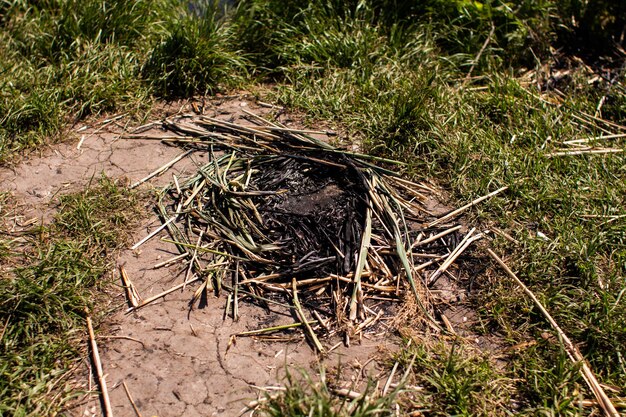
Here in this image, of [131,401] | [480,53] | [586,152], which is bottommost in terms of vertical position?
[131,401]

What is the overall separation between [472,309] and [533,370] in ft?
1.57

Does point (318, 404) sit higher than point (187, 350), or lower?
higher

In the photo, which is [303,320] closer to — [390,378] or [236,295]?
[236,295]

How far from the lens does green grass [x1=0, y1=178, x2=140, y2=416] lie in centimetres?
293

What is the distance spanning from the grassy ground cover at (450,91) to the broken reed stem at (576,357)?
0.05 metres

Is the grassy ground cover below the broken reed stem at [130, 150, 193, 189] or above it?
above

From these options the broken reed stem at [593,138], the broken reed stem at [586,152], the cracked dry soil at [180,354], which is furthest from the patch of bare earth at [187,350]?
the broken reed stem at [593,138]

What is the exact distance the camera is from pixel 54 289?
3.29 meters

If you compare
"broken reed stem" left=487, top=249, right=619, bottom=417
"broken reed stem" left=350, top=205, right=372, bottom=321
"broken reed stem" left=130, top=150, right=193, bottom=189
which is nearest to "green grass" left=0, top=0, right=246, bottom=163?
"broken reed stem" left=130, top=150, right=193, bottom=189

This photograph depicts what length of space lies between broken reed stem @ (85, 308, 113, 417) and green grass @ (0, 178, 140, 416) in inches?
1.3

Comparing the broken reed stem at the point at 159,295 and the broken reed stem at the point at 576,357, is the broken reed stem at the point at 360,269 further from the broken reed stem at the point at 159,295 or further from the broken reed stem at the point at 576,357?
the broken reed stem at the point at 159,295

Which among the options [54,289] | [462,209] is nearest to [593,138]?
[462,209]

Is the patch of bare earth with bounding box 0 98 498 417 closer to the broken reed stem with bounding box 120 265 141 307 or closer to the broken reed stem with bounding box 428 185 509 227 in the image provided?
the broken reed stem with bounding box 120 265 141 307

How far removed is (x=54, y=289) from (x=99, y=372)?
51cm
